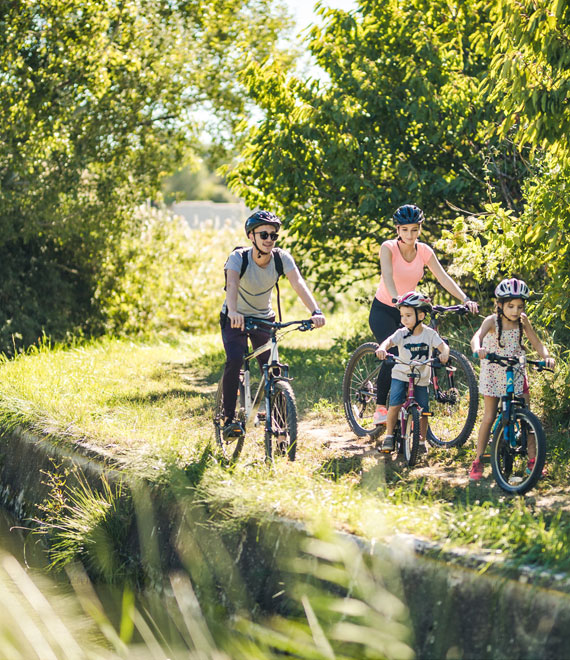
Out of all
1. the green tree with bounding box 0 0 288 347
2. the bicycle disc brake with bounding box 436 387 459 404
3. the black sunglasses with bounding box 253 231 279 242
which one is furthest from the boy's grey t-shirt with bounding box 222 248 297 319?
the green tree with bounding box 0 0 288 347

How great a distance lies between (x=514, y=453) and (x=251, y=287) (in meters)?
2.18

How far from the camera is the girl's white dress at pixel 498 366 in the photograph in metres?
5.90

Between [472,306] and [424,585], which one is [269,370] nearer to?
[472,306]

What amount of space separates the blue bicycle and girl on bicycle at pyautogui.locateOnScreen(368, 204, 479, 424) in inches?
43.2

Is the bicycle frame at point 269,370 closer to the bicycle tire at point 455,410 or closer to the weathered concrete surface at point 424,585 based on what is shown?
the weathered concrete surface at point 424,585

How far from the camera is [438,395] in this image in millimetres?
6648

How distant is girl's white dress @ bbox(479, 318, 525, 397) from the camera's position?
590 cm

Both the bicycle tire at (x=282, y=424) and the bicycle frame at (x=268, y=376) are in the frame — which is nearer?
the bicycle tire at (x=282, y=424)

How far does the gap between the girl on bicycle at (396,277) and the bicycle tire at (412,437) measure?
23.1 inches

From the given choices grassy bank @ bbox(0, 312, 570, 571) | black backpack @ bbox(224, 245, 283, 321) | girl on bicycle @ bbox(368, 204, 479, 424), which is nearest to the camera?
grassy bank @ bbox(0, 312, 570, 571)

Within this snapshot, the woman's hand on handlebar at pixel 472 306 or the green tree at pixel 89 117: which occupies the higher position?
the green tree at pixel 89 117

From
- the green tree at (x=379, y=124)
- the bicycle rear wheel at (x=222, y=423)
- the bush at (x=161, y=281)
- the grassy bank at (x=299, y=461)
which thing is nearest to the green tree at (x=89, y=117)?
the bush at (x=161, y=281)

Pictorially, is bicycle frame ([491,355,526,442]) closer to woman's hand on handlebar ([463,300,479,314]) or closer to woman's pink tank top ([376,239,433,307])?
woman's hand on handlebar ([463,300,479,314])

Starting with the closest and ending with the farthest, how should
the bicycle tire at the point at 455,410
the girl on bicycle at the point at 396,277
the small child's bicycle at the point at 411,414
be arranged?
the small child's bicycle at the point at 411,414, the bicycle tire at the point at 455,410, the girl on bicycle at the point at 396,277
